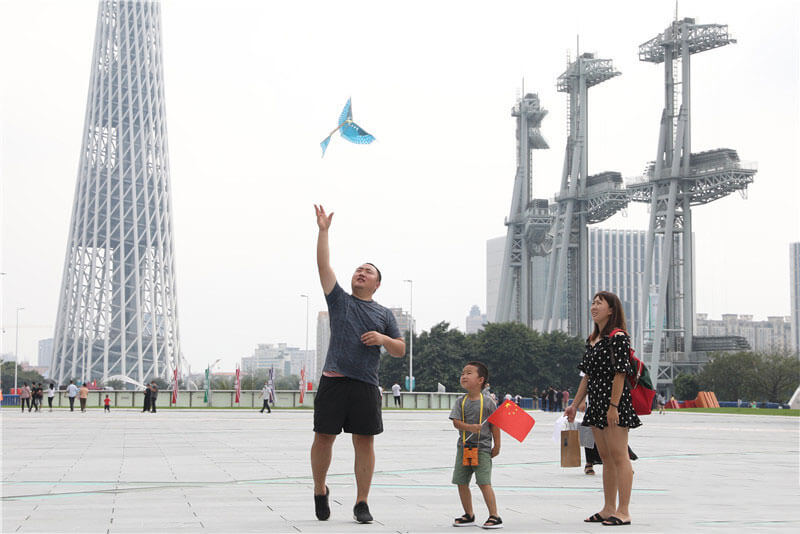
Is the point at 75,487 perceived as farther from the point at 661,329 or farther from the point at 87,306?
the point at 87,306

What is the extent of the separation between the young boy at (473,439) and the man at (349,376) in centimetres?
61

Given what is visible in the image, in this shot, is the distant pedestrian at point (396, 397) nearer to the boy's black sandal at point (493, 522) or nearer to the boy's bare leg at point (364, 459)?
the boy's bare leg at point (364, 459)

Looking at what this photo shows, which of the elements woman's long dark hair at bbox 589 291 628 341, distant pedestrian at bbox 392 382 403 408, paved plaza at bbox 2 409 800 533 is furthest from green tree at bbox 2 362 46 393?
woman's long dark hair at bbox 589 291 628 341

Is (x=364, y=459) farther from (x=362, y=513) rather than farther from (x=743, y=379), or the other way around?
(x=743, y=379)

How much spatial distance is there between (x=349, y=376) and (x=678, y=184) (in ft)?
279

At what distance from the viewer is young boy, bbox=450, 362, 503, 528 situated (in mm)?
7617

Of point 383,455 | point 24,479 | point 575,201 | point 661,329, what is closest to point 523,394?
point 661,329

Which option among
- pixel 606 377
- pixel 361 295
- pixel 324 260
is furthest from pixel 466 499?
pixel 324 260

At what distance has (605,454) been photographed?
8.05 meters

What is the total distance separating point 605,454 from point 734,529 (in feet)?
3.76

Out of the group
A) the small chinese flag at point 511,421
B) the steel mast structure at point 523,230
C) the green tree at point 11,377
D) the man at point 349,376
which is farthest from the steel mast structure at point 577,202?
the man at point 349,376

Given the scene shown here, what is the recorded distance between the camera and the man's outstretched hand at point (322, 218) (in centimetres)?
802

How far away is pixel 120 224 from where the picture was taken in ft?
358

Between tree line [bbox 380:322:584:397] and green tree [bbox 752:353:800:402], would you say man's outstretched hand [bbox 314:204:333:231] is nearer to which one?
tree line [bbox 380:322:584:397]
